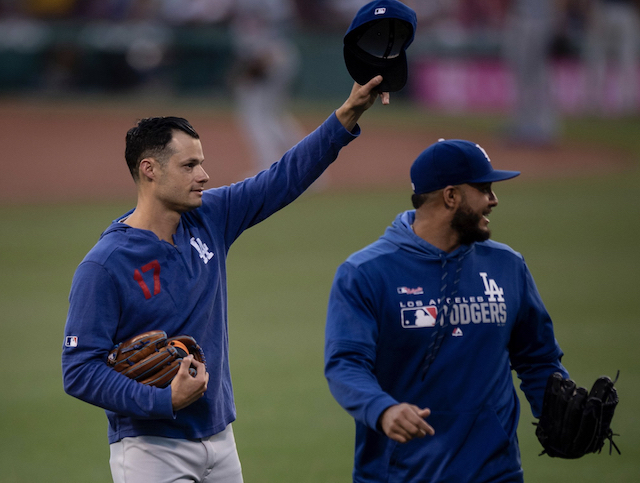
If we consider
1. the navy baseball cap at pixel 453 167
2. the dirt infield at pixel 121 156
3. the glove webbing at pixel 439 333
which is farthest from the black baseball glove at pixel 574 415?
the dirt infield at pixel 121 156

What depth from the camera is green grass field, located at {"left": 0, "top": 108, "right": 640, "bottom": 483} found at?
23.4 feet

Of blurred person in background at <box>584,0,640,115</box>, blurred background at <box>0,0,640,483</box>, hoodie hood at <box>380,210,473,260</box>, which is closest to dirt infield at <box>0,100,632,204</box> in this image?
blurred background at <box>0,0,640,483</box>

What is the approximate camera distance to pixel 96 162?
21562 mm

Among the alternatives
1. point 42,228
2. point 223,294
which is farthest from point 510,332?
point 42,228

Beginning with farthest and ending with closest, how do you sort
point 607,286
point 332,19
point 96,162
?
1. point 332,19
2. point 96,162
3. point 607,286

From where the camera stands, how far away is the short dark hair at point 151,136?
13.5 ft

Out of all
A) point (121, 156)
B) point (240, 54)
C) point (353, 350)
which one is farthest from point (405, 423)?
point (240, 54)

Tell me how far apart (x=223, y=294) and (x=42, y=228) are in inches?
508

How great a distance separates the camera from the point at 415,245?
4.07 m

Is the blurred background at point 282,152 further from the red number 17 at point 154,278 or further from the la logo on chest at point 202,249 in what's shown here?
the red number 17 at point 154,278

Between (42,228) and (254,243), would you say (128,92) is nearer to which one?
(42,228)

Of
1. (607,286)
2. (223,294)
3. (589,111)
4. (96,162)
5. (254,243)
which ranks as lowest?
(223,294)

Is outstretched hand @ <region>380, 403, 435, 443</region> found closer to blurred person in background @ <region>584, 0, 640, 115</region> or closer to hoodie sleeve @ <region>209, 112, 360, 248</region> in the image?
hoodie sleeve @ <region>209, 112, 360, 248</region>

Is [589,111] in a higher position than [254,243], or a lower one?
higher
